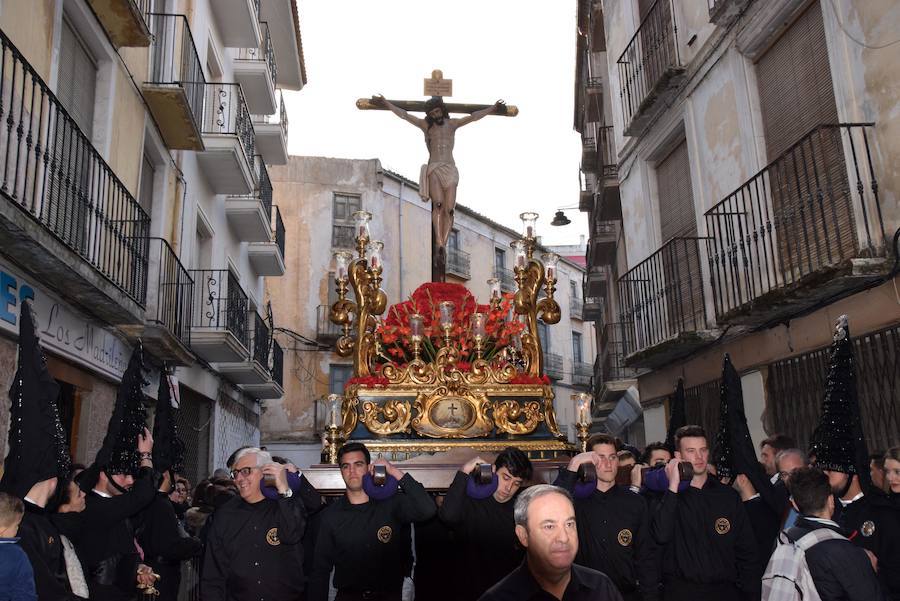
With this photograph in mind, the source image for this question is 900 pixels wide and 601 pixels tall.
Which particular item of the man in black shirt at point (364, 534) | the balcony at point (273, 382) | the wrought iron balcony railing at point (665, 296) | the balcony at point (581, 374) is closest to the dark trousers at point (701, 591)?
the man in black shirt at point (364, 534)

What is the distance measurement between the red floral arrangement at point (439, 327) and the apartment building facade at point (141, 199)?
273 centimetres

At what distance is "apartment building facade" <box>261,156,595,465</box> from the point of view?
910 inches

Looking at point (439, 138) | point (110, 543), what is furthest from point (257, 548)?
point (439, 138)

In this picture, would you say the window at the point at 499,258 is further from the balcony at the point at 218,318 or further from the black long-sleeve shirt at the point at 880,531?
the black long-sleeve shirt at the point at 880,531

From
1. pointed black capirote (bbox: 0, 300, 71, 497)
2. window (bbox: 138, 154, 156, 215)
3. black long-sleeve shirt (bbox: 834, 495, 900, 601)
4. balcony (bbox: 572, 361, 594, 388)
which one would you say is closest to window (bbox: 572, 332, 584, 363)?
balcony (bbox: 572, 361, 594, 388)

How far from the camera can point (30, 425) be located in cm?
375

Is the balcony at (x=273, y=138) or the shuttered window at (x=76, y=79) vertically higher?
the balcony at (x=273, y=138)

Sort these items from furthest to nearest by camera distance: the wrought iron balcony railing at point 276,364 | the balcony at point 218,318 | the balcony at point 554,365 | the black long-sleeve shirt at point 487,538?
the balcony at point 554,365 < the wrought iron balcony railing at point 276,364 < the balcony at point 218,318 < the black long-sleeve shirt at point 487,538

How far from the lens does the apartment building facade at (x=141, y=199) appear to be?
22.4 feet

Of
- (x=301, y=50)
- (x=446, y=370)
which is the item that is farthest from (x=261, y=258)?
(x=446, y=370)

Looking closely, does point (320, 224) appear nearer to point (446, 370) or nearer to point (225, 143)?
point (225, 143)

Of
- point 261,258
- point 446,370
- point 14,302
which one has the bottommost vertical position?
point 446,370

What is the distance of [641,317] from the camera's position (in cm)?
1153

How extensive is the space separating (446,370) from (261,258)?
12.9 meters
